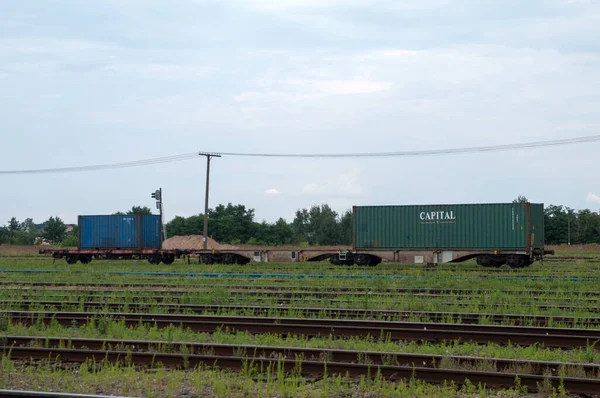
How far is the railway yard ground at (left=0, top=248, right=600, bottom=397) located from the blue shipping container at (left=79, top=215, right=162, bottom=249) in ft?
64.6

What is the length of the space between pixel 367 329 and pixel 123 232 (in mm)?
31163

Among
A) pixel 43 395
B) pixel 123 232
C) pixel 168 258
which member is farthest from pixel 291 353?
pixel 123 232

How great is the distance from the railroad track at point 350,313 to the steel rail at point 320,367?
5071 millimetres

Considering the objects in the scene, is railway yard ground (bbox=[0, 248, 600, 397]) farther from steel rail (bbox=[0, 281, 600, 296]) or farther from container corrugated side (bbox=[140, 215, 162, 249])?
container corrugated side (bbox=[140, 215, 162, 249])

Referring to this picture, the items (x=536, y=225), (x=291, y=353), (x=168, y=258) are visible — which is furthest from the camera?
(x=168, y=258)

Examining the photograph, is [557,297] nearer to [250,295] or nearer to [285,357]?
[250,295]

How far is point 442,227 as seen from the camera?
107 feet

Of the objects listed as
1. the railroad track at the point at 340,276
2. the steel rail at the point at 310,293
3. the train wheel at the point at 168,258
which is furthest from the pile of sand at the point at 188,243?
the steel rail at the point at 310,293

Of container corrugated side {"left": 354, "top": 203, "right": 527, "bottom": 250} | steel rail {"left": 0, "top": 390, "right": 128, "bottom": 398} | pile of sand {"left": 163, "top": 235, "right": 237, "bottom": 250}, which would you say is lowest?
steel rail {"left": 0, "top": 390, "right": 128, "bottom": 398}

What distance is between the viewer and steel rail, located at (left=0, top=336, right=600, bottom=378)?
9.02 metres

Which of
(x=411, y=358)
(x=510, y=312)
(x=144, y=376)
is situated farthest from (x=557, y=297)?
(x=144, y=376)

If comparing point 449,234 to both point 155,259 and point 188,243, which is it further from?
point 188,243

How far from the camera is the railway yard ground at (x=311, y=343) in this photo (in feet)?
27.8

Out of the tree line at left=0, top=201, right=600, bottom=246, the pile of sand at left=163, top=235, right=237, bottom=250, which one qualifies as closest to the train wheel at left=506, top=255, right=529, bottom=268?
the pile of sand at left=163, top=235, right=237, bottom=250
